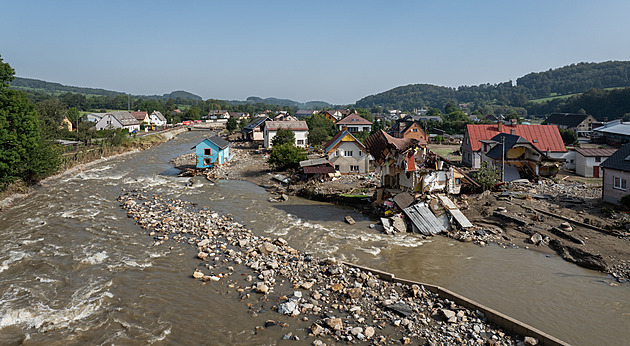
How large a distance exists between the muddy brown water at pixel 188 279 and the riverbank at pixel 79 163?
2.30 m

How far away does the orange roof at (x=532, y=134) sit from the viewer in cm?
3225

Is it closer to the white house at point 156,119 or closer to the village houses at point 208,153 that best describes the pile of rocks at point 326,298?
the village houses at point 208,153

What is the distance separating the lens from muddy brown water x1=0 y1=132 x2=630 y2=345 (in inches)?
407

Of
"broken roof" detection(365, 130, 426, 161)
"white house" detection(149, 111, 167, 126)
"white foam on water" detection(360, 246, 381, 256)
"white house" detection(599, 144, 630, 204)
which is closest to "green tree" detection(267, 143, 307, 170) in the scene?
"broken roof" detection(365, 130, 426, 161)

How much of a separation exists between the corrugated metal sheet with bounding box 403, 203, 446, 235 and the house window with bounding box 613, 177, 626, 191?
8.90 meters

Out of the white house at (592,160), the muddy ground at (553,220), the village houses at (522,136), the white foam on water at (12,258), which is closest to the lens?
the white foam on water at (12,258)

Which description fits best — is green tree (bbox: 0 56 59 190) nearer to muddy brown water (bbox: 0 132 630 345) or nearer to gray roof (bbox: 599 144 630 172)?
muddy brown water (bbox: 0 132 630 345)

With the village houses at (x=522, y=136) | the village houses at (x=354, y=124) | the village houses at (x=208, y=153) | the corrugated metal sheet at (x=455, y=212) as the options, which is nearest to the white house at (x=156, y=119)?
the village houses at (x=354, y=124)

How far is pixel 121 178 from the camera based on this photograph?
32.1 m

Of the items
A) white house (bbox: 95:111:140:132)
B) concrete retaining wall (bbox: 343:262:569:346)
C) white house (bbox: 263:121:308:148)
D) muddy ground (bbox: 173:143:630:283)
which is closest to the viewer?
concrete retaining wall (bbox: 343:262:569:346)

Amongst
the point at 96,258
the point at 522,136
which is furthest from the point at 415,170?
the point at 522,136

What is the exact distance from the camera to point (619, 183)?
18859 millimetres

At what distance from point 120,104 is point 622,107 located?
5315 inches

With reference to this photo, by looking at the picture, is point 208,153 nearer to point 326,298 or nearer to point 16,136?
point 16,136
